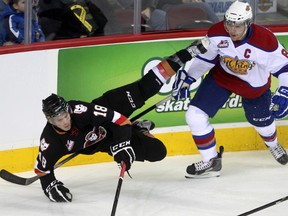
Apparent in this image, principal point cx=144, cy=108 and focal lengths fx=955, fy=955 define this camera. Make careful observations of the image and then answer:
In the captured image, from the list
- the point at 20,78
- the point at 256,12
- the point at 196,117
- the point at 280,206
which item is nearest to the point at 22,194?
the point at 20,78

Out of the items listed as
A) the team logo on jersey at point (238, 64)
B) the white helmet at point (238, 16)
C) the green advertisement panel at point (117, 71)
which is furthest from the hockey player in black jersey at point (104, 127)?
the green advertisement panel at point (117, 71)

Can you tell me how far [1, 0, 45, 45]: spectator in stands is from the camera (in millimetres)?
5590

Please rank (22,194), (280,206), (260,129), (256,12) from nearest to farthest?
(280,206)
(22,194)
(260,129)
(256,12)

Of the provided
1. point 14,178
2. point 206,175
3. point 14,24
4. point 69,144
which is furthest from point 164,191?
point 14,24

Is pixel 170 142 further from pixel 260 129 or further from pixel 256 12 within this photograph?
pixel 256 12

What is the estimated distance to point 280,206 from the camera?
4902mm

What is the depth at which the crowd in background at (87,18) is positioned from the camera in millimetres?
5633

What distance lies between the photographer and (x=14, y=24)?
563cm

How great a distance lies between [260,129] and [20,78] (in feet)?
4.71

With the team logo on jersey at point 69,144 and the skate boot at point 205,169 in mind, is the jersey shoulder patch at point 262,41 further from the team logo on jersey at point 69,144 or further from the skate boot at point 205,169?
the team logo on jersey at point 69,144

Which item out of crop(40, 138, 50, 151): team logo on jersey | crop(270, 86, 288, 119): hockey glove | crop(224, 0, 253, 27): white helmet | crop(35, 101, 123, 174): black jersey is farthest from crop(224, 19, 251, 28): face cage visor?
crop(40, 138, 50, 151): team logo on jersey

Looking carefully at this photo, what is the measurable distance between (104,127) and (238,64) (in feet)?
2.71

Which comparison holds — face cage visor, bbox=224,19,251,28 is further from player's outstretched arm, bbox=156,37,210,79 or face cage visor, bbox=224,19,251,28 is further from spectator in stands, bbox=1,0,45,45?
spectator in stands, bbox=1,0,45,45

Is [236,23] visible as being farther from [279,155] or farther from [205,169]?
[279,155]
